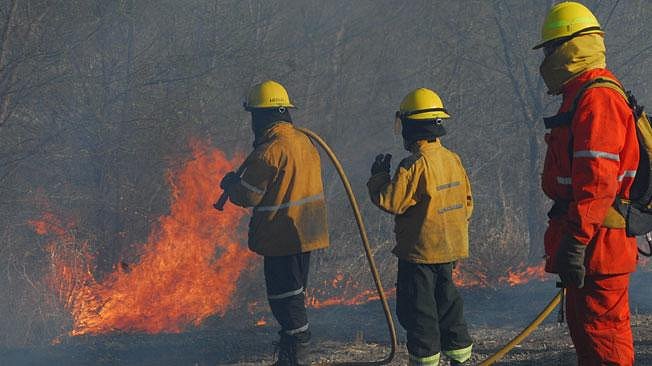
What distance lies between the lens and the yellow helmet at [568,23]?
347cm

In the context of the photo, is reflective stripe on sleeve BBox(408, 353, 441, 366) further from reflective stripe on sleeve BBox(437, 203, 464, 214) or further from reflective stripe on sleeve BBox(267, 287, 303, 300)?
reflective stripe on sleeve BBox(267, 287, 303, 300)

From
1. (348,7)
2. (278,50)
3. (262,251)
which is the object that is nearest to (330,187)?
(278,50)

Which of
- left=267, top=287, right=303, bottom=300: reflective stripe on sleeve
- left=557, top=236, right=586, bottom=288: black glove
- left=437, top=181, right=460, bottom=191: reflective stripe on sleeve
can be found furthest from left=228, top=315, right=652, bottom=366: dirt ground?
left=557, top=236, right=586, bottom=288: black glove

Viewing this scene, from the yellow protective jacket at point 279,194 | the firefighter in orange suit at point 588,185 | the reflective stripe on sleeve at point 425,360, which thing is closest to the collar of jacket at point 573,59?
the firefighter in orange suit at point 588,185

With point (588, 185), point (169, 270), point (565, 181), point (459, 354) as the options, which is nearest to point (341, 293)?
point (169, 270)

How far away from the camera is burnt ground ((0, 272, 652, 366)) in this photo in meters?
5.66

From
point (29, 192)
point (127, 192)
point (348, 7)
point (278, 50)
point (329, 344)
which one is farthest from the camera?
point (348, 7)

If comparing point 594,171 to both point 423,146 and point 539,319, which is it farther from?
point 423,146

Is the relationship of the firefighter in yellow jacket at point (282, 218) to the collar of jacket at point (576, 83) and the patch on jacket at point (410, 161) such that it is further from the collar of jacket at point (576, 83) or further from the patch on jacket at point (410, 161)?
the collar of jacket at point (576, 83)

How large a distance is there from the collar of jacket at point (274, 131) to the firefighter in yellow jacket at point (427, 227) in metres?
1.09

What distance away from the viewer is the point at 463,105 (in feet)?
41.3

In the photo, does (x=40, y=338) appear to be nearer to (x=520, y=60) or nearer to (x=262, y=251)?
(x=262, y=251)

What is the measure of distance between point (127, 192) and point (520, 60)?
251 inches

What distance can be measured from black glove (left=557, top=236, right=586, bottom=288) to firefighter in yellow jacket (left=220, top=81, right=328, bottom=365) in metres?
2.41
